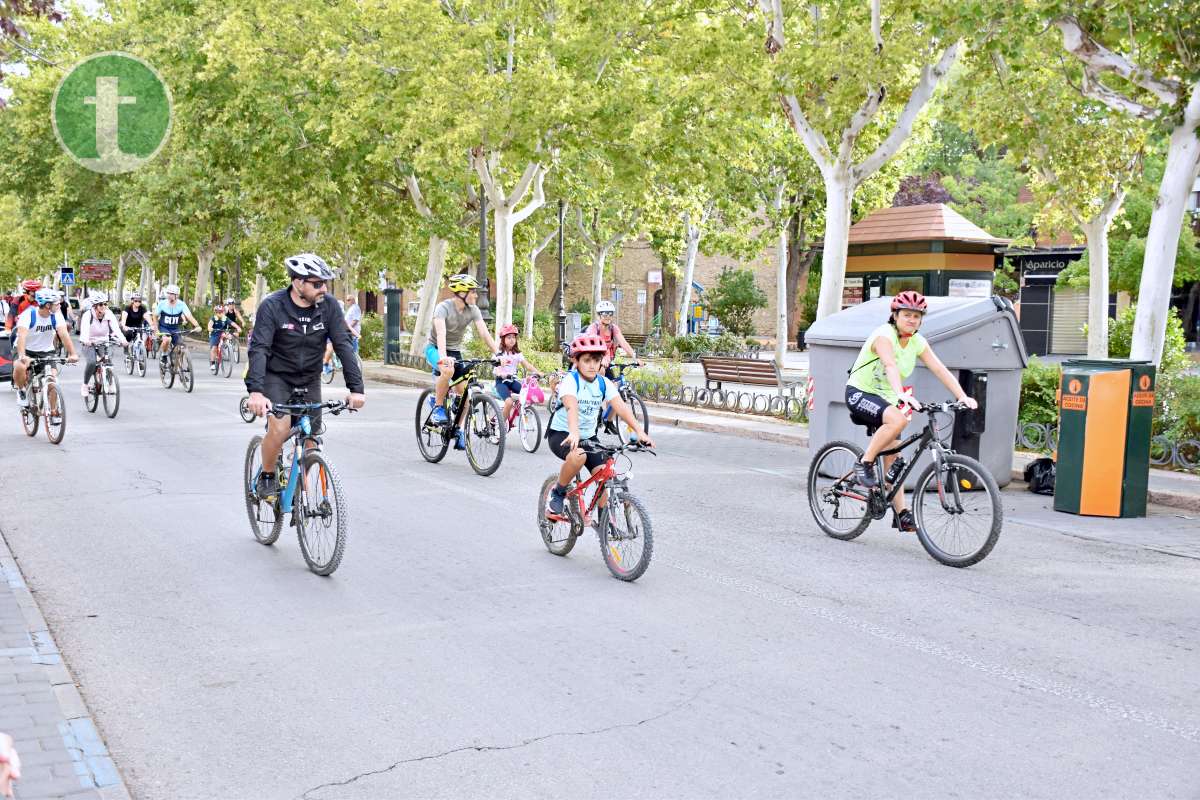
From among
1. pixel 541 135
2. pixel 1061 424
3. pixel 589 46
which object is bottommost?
pixel 1061 424

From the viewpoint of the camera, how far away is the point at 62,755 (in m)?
4.44

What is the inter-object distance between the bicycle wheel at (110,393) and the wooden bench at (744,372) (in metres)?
9.20

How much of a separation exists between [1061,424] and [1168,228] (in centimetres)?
398

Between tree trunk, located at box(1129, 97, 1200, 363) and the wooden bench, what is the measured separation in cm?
707

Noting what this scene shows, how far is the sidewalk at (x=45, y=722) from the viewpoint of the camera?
4184 mm

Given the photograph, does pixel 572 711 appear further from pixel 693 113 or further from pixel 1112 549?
pixel 693 113

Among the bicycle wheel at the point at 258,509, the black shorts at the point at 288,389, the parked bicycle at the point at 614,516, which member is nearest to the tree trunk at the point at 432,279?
the bicycle wheel at the point at 258,509

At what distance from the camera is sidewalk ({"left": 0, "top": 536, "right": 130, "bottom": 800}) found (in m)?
4.18

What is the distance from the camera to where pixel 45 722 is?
15.7 ft

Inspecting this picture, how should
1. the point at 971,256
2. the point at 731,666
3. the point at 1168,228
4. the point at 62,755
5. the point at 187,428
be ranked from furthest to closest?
the point at 971,256, the point at 187,428, the point at 1168,228, the point at 731,666, the point at 62,755

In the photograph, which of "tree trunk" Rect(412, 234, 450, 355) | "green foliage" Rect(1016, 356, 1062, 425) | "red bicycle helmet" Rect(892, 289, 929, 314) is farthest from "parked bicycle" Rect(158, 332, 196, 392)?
"red bicycle helmet" Rect(892, 289, 929, 314)

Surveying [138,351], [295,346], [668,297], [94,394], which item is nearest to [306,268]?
[295,346]

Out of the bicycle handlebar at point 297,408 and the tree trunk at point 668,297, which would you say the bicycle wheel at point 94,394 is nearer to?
the bicycle handlebar at point 297,408

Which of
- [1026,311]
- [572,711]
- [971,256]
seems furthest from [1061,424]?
[1026,311]
